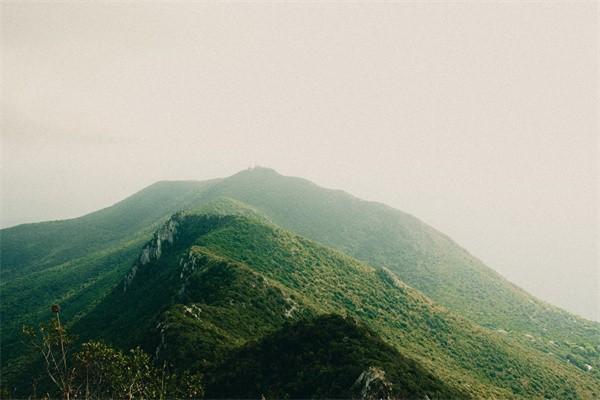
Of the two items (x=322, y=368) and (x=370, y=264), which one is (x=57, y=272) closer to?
(x=370, y=264)

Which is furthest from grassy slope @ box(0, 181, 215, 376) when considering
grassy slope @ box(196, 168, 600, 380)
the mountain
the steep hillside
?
grassy slope @ box(196, 168, 600, 380)

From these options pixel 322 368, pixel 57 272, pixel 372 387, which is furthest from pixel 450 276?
pixel 57 272

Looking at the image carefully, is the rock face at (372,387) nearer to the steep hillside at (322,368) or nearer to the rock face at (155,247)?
the steep hillside at (322,368)

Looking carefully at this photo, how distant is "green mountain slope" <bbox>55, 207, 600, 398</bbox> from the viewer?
49.2m

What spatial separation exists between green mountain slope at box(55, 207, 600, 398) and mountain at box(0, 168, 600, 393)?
2503 millimetres

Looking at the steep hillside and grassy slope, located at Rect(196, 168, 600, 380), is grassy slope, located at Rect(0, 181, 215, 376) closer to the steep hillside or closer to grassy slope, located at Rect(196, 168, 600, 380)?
the steep hillside

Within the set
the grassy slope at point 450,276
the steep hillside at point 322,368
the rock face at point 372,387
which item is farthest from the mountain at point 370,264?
the rock face at point 372,387

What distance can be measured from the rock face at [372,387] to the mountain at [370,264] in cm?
1810

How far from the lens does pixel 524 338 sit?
3807 inches

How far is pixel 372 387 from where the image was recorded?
29.7 meters

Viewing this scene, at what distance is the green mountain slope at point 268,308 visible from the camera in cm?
4922

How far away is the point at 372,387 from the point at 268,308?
3079 centimetres

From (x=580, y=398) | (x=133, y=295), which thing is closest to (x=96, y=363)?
(x=133, y=295)

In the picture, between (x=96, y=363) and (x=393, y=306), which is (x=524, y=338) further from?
(x=96, y=363)
